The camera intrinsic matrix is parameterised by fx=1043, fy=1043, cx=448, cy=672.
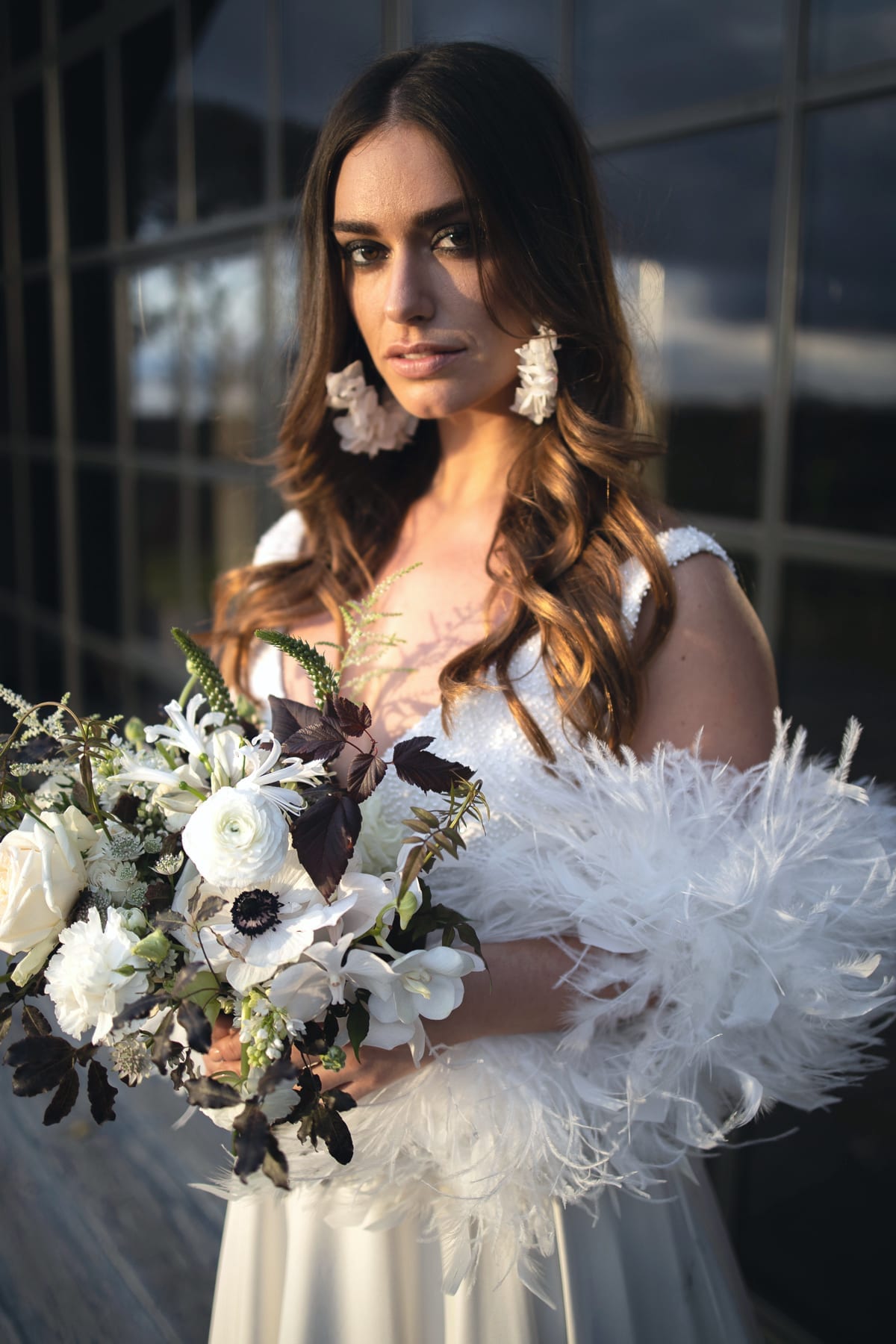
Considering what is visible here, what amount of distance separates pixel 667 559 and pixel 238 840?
0.68 meters

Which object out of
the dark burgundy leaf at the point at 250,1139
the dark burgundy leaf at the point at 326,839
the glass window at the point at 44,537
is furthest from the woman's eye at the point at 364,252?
the glass window at the point at 44,537

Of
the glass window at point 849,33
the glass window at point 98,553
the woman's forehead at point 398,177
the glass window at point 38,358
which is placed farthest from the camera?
the glass window at point 38,358

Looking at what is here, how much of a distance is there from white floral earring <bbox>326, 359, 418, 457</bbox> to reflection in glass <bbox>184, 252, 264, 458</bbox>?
196cm

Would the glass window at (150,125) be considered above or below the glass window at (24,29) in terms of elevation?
below

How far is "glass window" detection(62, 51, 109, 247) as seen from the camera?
4434mm

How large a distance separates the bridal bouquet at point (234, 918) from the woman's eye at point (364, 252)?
60 cm

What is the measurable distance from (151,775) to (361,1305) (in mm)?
726

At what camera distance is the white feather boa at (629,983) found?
1.15 metres

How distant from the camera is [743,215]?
2.01 meters

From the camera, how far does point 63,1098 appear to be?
36.9 inches

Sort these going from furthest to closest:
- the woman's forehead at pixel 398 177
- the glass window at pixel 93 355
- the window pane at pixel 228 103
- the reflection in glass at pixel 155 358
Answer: the glass window at pixel 93 355
the reflection in glass at pixel 155 358
the window pane at pixel 228 103
the woman's forehead at pixel 398 177

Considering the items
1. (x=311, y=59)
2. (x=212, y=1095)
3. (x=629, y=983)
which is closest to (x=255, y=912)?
(x=212, y=1095)

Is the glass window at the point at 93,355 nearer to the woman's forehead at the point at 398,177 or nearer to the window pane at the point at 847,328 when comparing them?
the window pane at the point at 847,328

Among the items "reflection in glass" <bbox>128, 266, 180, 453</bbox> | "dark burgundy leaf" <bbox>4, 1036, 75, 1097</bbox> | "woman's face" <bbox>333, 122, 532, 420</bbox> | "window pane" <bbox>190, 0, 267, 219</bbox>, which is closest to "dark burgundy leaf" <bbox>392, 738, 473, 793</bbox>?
"dark burgundy leaf" <bbox>4, 1036, 75, 1097</bbox>
